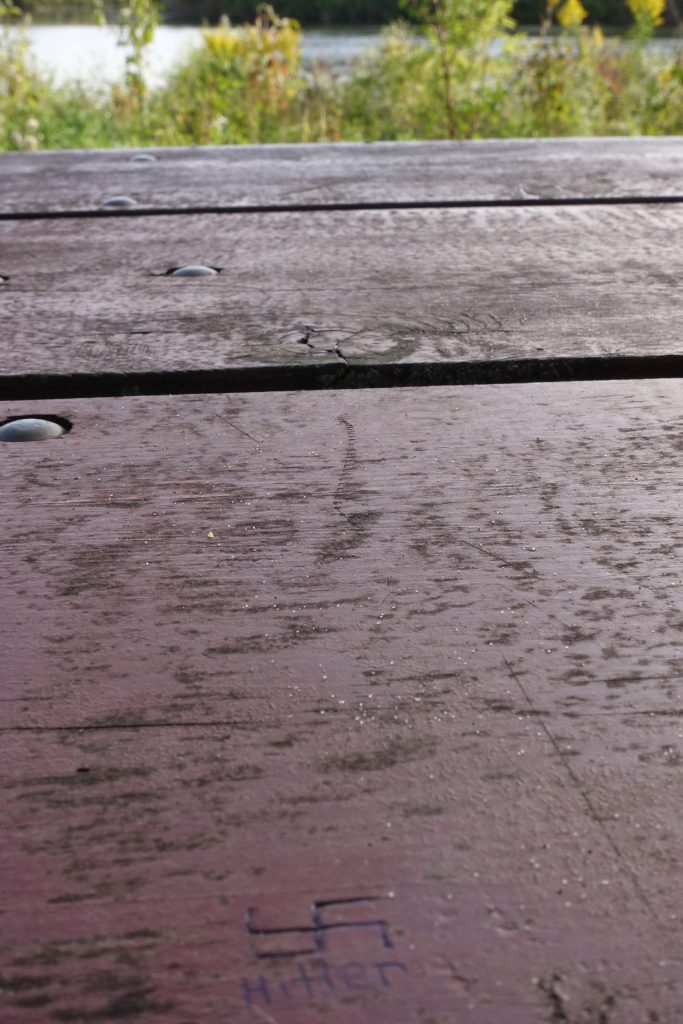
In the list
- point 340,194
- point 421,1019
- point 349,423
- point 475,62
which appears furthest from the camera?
point 475,62

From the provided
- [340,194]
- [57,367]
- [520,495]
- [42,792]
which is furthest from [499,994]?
[340,194]

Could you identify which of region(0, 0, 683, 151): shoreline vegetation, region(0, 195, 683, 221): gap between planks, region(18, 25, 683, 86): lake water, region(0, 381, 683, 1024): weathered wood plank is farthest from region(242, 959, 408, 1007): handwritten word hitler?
region(18, 25, 683, 86): lake water

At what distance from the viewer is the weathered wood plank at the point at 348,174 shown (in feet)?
4.27

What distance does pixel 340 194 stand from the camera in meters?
1.32

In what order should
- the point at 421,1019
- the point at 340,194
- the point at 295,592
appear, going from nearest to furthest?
the point at 421,1019 → the point at 295,592 → the point at 340,194

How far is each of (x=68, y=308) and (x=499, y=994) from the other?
692 millimetres

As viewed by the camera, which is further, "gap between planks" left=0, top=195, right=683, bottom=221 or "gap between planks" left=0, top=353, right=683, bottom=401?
"gap between planks" left=0, top=195, right=683, bottom=221

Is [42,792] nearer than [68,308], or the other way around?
[42,792]

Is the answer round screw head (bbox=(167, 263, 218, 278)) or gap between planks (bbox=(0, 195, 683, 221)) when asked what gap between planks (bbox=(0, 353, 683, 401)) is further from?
gap between planks (bbox=(0, 195, 683, 221))

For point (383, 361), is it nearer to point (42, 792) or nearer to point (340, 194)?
point (42, 792)

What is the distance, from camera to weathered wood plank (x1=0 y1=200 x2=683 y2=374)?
744 mm

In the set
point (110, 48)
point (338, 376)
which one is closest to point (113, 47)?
point (110, 48)

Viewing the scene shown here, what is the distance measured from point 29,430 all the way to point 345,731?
333 mm

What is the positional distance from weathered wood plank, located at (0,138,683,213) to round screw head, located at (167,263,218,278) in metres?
0.33
